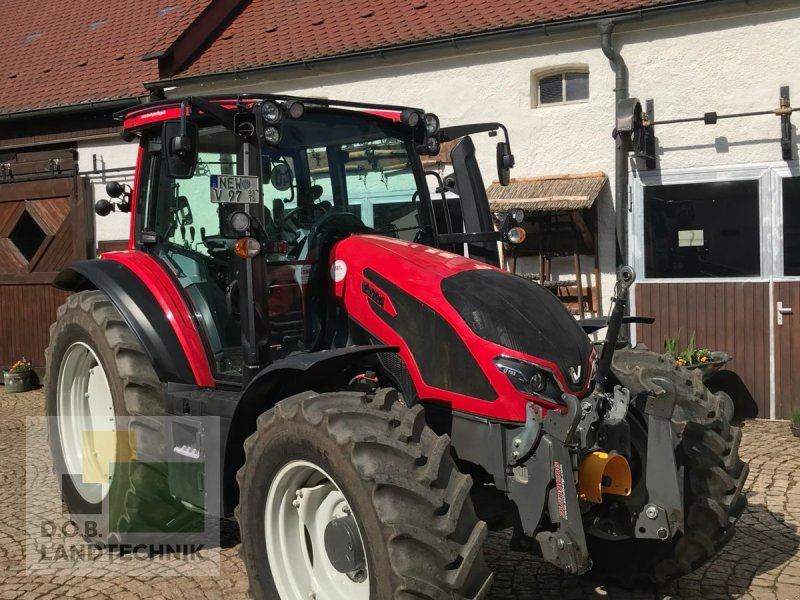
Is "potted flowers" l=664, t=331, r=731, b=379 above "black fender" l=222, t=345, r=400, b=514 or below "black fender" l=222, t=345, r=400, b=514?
below

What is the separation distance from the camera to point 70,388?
5.20m

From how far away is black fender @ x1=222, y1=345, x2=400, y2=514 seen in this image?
362cm

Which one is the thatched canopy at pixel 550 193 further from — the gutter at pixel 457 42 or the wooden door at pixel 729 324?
the gutter at pixel 457 42

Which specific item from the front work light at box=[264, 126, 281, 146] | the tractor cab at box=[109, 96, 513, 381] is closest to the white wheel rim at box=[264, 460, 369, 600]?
the tractor cab at box=[109, 96, 513, 381]

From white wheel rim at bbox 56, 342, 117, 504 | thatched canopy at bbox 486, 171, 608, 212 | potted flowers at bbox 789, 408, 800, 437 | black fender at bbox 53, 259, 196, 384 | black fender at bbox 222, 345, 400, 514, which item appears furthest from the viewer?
thatched canopy at bbox 486, 171, 608, 212

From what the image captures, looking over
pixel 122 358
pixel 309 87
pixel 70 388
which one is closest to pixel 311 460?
pixel 122 358

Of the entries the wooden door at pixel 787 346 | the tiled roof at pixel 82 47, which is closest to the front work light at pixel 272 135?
the wooden door at pixel 787 346

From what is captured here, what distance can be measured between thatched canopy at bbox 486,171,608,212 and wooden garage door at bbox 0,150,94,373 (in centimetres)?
551

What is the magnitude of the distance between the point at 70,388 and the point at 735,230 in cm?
A: 627

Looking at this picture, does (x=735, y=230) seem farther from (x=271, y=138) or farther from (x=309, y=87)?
(x=271, y=138)

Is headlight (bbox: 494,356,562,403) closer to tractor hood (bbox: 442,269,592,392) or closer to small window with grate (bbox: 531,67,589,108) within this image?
tractor hood (bbox: 442,269,592,392)

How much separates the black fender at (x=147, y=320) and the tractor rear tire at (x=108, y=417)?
0.11 metres

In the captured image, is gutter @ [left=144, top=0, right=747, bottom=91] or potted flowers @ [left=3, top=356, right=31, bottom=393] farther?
potted flowers @ [left=3, top=356, right=31, bottom=393]

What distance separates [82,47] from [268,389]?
11.9 m
